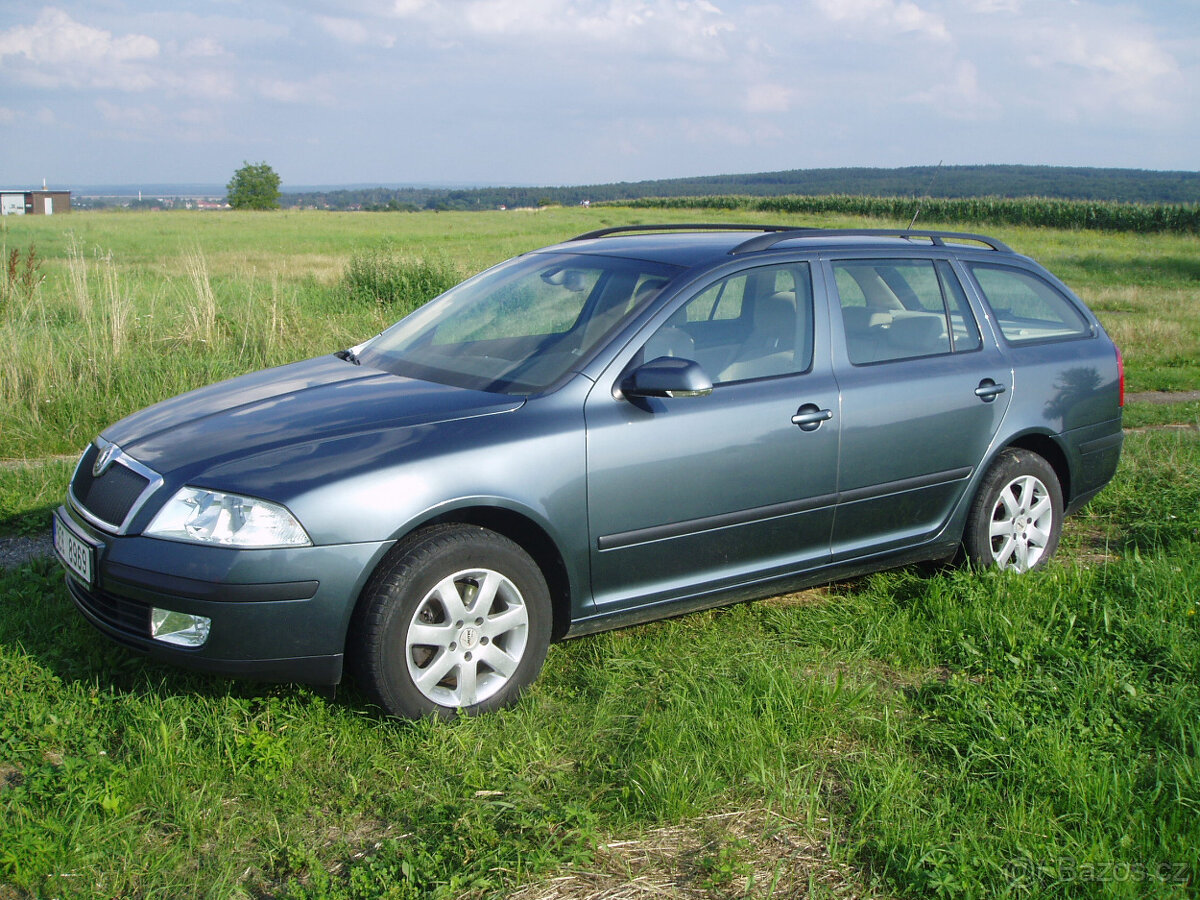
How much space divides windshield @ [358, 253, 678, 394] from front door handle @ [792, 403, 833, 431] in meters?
0.74

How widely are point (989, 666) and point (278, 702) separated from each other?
2578mm

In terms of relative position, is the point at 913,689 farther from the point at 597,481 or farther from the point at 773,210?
the point at 773,210

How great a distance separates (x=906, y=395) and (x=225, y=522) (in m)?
2.78

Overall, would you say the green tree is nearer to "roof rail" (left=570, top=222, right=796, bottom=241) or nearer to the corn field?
the corn field

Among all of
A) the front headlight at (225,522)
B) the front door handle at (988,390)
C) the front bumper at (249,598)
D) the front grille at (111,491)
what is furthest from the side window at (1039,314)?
the front grille at (111,491)

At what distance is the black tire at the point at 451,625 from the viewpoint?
3.27 meters

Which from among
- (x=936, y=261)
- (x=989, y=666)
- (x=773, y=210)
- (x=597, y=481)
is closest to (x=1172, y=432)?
(x=936, y=261)

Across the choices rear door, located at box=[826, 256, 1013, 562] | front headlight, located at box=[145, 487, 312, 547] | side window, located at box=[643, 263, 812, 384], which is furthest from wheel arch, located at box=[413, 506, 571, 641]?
rear door, located at box=[826, 256, 1013, 562]

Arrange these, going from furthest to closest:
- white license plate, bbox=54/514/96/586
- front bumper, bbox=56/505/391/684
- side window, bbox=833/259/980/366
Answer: side window, bbox=833/259/980/366
white license plate, bbox=54/514/96/586
front bumper, bbox=56/505/391/684

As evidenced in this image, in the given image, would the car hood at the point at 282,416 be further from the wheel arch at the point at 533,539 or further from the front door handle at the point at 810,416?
the front door handle at the point at 810,416

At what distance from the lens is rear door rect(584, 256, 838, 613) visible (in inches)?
146

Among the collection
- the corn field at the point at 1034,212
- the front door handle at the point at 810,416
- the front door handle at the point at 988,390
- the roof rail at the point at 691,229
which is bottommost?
the front door handle at the point at 810,416

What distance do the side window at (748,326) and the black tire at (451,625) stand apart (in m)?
1.10

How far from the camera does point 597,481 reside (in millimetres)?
3643
